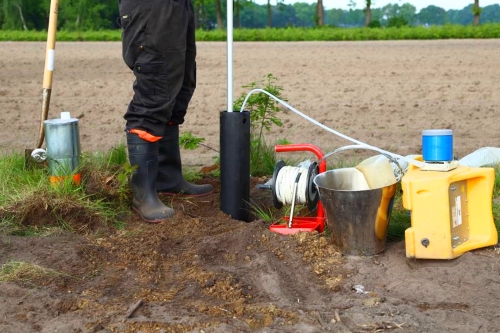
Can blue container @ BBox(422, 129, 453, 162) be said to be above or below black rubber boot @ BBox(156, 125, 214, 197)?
above

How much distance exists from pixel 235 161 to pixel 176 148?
0.70 meters

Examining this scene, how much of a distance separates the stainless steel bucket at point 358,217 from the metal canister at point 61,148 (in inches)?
64.1

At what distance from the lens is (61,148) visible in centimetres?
447

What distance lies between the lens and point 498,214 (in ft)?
13.5

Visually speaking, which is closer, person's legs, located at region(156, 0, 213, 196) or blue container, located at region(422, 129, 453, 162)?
blue container, located at region(422, 129, 453, 162)

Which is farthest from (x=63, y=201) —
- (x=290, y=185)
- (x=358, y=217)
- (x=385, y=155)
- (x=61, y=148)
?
(x=385, y=155)

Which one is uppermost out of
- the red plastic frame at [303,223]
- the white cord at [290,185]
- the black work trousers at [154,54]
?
the black work trousers at [154,54]

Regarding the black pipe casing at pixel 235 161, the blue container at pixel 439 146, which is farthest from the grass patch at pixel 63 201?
the blue container at pixel 439 146

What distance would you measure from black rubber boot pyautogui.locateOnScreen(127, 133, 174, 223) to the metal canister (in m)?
0.39

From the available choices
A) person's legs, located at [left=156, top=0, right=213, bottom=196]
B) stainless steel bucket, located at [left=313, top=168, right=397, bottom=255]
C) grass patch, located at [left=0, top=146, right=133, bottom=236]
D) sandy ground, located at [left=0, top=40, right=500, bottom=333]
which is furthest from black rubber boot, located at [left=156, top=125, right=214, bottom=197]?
stainless steel bucket, located at [left=313, top=168, right=397, bottom=255]

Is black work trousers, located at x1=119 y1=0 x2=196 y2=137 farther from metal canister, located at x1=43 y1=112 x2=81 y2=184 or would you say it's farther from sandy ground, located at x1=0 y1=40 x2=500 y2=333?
sandy ground, located at x1=0 y1=40 x2=500 y2=333

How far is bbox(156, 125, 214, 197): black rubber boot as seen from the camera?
188 inches

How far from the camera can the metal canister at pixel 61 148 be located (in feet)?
14.5

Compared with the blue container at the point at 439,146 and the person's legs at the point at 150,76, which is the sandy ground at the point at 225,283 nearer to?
the person's legs at the point at 150,76
